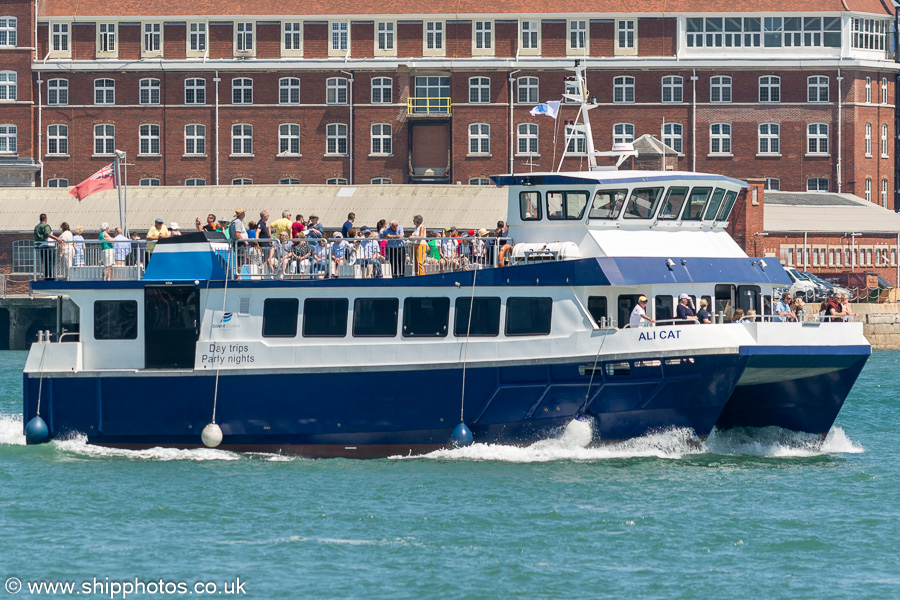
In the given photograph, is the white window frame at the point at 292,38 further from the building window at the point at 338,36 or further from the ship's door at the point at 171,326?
the ship's door at the point at 171,326

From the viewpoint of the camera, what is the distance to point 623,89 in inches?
3017

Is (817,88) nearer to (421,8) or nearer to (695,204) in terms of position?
(421,8)

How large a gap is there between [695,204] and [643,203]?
1160mm

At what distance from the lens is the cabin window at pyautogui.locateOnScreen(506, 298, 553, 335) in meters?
26.0

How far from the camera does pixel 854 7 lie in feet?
253

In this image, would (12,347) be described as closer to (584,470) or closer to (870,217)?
(870,217)

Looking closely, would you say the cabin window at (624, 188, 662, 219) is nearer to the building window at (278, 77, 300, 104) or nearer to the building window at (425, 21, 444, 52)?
the building window at (425, 21, 444, 52)

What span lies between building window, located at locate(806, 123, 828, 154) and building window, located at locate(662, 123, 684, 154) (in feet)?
21.7

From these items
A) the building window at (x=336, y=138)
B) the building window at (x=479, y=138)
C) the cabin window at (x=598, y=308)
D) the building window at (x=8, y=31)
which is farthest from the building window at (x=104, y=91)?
the cabin window at (x=598, y=308)

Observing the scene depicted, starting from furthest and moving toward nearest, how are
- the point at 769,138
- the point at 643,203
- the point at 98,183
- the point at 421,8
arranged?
the point at 421,8
the point at 769,138
the point at 98,183
the point at 643,203

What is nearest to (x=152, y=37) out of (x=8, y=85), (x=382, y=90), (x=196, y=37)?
(x=196, y=37)

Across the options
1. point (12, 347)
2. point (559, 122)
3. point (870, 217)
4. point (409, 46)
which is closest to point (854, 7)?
point (870, 217)

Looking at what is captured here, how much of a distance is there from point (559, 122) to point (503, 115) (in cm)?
410

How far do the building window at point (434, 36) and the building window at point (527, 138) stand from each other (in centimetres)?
607
